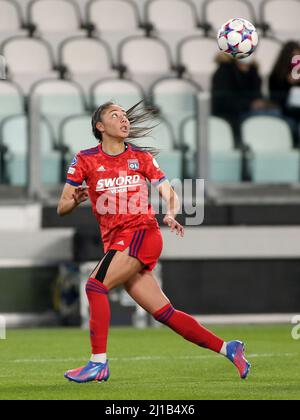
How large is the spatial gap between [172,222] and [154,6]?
33.1ft

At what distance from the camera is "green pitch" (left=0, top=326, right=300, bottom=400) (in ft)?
24.7

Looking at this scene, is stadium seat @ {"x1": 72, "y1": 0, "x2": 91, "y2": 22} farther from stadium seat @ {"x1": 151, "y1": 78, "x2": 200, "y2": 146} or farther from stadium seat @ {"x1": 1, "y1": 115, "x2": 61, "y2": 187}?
stadium seat @ {"x1": 1, "y1": 115, "x2": 61, "y2": 187}

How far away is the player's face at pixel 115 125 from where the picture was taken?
323 inches

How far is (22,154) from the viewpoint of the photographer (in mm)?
13914

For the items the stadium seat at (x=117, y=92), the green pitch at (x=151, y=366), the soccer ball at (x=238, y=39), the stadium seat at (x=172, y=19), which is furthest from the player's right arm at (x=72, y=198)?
the stadium seat at (x=172, y=19)

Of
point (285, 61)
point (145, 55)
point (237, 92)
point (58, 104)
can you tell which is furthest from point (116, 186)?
point (145, 55)

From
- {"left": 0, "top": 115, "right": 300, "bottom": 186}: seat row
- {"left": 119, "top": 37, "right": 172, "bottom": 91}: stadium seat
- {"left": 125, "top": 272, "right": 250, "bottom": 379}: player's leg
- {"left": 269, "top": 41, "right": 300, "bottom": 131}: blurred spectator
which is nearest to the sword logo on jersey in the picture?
{"left": 125, "top": 272, "right": 250, "bottom": 379}: player's leg

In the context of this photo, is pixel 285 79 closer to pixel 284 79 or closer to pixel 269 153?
pixel 284 79

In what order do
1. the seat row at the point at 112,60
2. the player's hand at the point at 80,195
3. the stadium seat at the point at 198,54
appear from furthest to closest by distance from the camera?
the stadium seat at the point at 198,54, the seat row at the point at 112,60, the player's hand at the point at 80,195

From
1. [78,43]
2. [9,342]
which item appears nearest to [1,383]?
[9,342]

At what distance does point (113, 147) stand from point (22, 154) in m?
5.79

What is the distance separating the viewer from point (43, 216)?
14266 millimetres

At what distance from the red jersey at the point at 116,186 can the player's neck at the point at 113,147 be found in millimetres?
48

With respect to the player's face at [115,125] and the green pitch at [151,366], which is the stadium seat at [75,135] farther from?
the player's face at [115,125]
